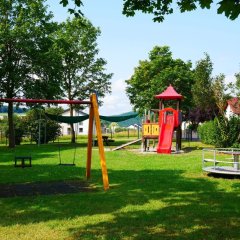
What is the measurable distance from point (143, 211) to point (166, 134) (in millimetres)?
18570

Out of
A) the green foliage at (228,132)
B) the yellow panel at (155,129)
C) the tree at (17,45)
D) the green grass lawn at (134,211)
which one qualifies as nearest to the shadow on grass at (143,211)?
the green grass lawn at (134,211)

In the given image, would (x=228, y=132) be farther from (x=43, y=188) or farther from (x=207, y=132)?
(x=43, y=188)

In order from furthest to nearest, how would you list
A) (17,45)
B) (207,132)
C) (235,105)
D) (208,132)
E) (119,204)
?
1. (235,105)
2. (207,132)
3. (208,132)
4. (17,45)
5. (119,204)

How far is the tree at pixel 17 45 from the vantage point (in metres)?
30.9

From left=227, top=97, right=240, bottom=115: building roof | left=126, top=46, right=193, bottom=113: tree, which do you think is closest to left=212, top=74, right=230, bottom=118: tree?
left=227, top=97, right=240, bottom=115: building roof

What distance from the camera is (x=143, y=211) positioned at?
26.6 ft

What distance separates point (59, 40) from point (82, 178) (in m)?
26.5

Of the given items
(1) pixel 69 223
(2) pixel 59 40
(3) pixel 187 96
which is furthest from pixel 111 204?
(3) pixel 187 96

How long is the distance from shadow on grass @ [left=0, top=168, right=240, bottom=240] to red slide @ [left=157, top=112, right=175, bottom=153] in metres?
13.4

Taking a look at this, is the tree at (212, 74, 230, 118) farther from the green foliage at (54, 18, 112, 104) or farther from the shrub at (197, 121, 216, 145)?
the green foliage at (54, 18, 112, 104)

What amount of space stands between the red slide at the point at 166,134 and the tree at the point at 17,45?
41.0 feet

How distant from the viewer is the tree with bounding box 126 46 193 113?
151 feet

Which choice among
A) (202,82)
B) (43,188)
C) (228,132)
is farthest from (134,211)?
(202,82)

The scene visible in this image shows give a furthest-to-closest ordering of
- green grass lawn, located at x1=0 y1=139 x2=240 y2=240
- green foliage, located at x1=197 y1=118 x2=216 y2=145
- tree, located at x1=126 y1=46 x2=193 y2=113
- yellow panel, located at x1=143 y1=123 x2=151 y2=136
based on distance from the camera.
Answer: tree, located at x1=126 y1=46 x2=193 y2=113, green foliage, located at x1=197 y1=118 x2=216 y2=145, yellow panel, located at x1=143 y1=123 x2=151 y2=136, green grass lawn, located at x1=0 y1=139 x2=240 y2=240
